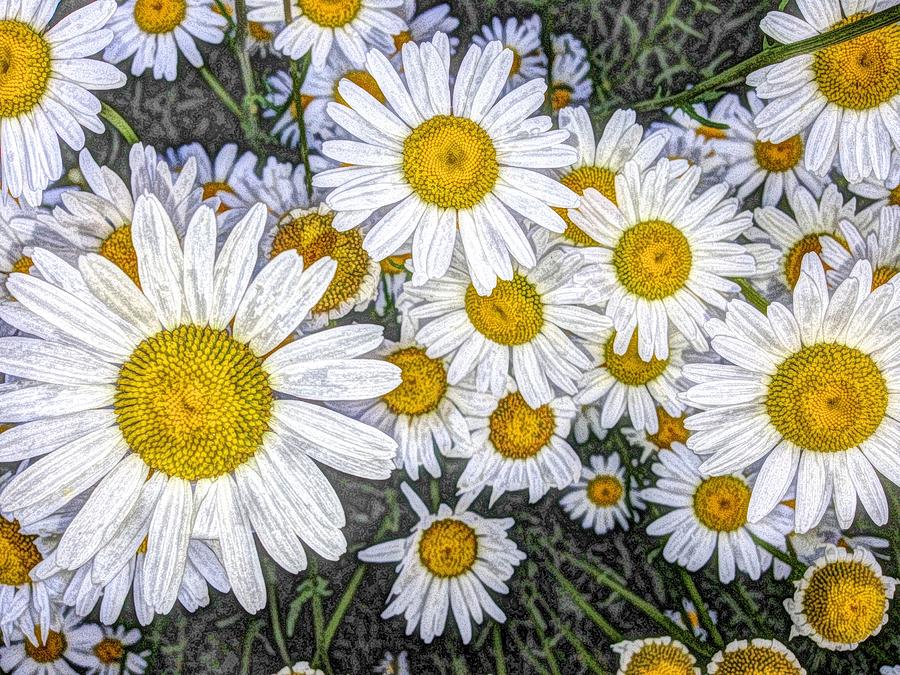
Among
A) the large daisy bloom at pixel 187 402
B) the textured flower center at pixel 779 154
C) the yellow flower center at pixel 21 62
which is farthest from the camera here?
the textured flower center at pixel 779 154

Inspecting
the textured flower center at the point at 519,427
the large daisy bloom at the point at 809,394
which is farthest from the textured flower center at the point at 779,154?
the textured flower center at the point at 519,427

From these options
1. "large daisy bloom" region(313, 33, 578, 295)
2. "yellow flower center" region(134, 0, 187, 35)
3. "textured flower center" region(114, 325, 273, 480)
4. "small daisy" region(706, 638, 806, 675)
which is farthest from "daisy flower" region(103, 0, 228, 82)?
"small daisy" region(706, 638, 806, 675)

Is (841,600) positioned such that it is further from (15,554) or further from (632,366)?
(15,554)

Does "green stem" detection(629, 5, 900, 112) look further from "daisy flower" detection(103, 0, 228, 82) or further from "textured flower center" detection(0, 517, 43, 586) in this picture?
"textured flower center" detection(0, 517, 43, 586)

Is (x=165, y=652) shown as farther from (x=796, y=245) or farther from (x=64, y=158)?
(x=796, y=245)

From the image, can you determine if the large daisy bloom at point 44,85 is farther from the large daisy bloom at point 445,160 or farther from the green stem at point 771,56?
the green stem at point 771,56

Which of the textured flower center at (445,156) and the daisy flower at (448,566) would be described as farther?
the daisy flower at (448,566)

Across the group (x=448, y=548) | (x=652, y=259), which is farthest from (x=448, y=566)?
(x=652, y=259)
